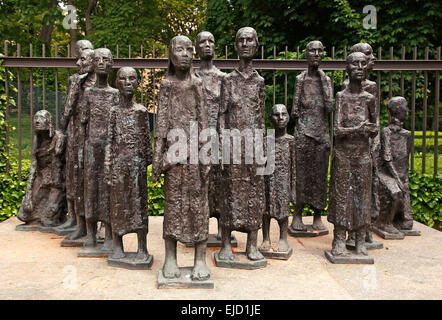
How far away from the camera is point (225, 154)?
4.97 metres

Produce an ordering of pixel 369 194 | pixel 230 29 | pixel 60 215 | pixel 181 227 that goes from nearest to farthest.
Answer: pixel 181 227 < pixel 369 194 < pixel 60 215 < pixel 230 29

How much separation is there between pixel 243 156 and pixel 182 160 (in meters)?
0.83

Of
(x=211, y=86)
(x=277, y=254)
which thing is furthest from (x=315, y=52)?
(x=277, y=254)

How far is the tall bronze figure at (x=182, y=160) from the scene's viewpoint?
175 inches

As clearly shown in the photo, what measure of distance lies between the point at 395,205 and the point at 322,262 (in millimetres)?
1910

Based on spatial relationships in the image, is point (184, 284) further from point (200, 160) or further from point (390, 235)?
point (390, 235)

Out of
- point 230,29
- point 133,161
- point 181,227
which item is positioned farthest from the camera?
point 230,29

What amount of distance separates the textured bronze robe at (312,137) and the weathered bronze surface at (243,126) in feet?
5.22

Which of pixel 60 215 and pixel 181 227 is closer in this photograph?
pixel 181 227

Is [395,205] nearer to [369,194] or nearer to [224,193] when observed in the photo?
[369,194]

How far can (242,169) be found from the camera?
4949mm

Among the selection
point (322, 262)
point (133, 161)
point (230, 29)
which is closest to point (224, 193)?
point (133, 161)

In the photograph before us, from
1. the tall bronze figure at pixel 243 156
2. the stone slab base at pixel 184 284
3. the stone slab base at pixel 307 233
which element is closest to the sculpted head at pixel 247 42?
the tall bronze figure at pixel 243 156

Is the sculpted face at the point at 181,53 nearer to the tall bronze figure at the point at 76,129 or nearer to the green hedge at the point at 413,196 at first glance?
the tall bronze figure at the point at 76,129
